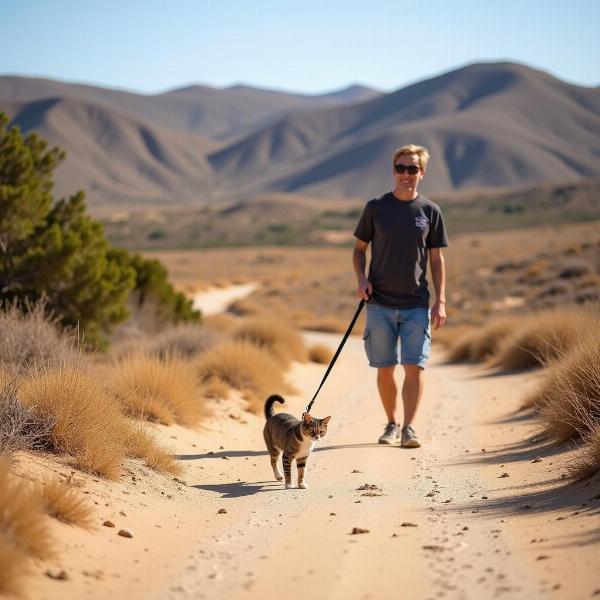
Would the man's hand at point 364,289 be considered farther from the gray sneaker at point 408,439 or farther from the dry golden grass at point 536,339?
the dry golden grass at point 536,339

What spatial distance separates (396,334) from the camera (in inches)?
354

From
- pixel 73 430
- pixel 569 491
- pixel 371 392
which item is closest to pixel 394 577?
pixel 569 491

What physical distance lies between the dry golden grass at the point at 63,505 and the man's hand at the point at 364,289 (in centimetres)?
377

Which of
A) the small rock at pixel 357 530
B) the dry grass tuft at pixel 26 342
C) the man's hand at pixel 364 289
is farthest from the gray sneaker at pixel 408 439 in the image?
the dry grass tuft at pixel 26 342

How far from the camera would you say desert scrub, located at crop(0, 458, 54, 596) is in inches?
178

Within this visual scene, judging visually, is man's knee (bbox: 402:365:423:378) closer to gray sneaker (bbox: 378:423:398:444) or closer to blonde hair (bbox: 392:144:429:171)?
gray sneaker (bbox: 378:423:398:444)

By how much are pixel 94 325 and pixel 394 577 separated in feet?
36.4

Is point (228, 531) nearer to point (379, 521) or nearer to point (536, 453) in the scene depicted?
point (379, 521)

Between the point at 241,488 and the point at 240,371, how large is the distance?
208 inches

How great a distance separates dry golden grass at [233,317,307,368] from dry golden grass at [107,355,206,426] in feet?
20.6

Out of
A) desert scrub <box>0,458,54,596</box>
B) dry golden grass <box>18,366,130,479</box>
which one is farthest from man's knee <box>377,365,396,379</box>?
desert scrub <box>0,458,54,596</box>

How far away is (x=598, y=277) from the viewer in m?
29.8

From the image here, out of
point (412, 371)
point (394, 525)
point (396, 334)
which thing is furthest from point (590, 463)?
point (396, 334)

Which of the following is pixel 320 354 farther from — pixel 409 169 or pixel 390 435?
pixel 409 169
